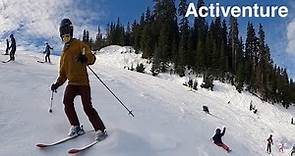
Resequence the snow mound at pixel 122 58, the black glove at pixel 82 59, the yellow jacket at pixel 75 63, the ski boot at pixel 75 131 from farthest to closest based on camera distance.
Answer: the snow mound at pixel 122 58 → the ski boot at pixel 75 131 → the yellow jacket at pixel 75 63 → the black glove at pixel 82 59

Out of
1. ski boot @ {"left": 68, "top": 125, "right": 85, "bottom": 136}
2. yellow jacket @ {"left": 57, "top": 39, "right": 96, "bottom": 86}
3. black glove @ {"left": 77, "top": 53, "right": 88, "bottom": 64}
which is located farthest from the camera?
ski boot @ {"left": 68, "top": 125, "right": 85, "bottom": 136}

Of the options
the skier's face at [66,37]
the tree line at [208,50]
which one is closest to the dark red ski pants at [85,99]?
the skier's face at [66,37]

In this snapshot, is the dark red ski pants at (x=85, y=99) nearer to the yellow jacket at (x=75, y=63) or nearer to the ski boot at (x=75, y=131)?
the yellow jacket at (x=75, y=63)

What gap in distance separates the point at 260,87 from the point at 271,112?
1460cm

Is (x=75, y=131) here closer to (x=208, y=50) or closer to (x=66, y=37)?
(x=66, y=37)

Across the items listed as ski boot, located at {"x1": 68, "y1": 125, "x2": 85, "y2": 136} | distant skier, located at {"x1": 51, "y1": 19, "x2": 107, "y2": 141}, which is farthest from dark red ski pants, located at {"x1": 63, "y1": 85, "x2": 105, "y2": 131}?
ski boot, located at {"x1": 68, "y1": 125, "x2": 85, "y2": 136}

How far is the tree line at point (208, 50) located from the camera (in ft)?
183

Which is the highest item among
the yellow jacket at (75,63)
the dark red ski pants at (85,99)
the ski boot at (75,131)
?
the yellow jacket at (75,63)

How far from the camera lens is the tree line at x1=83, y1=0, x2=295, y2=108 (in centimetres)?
5582

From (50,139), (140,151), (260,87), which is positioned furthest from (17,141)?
(260,87)

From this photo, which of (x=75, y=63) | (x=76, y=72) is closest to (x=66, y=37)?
(x=75, y=63)

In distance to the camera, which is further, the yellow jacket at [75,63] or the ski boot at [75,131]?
the ski boot at [75,131]

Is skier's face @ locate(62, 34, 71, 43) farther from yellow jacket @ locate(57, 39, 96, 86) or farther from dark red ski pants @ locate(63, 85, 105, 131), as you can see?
dark red ski pants @ locate(63, 85, 105, 131)

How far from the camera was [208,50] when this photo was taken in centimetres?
6131
